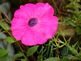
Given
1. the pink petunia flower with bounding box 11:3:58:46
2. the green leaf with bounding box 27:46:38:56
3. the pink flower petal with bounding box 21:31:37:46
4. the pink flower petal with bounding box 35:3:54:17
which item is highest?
the pink flower petal with bounding box 35:3:54:17

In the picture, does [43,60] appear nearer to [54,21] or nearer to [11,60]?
[11,60]

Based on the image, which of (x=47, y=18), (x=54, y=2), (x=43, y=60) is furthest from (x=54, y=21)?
(x=54, y=2)

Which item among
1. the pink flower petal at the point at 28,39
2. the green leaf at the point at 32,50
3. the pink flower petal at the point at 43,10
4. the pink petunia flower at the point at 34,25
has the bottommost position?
the green leaf at the point at 32,50

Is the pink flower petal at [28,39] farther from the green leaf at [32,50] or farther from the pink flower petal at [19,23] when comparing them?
the green leaf at [32,50]

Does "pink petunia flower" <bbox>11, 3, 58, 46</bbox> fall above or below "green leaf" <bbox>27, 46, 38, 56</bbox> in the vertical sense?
above

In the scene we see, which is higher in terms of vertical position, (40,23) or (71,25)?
(40,23)

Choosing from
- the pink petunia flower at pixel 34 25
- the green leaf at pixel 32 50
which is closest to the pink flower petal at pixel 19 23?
the pink petunia flower at pixel 34 25

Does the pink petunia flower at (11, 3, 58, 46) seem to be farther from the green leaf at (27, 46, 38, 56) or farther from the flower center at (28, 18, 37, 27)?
the green leaf at (27, 46, 38, 56)

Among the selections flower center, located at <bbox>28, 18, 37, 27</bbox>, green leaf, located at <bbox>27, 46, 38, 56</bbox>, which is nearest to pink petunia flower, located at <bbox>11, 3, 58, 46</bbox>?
flower center, located at <bbox>28, 18, 37, 27</bbox>

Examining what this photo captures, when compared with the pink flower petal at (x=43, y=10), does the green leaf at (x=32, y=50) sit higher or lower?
lower
